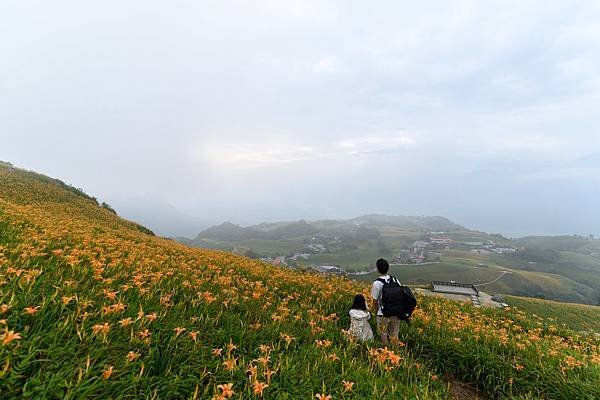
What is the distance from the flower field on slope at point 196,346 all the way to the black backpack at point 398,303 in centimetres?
80

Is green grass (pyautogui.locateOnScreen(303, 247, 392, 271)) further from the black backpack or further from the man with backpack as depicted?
the black backpack

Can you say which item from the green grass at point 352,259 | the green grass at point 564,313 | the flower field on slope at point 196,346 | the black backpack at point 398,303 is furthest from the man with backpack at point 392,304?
the green grass at point 352,259

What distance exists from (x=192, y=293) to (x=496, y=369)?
6.64 m

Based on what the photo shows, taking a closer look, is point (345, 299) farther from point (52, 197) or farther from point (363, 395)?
point (52, 197)

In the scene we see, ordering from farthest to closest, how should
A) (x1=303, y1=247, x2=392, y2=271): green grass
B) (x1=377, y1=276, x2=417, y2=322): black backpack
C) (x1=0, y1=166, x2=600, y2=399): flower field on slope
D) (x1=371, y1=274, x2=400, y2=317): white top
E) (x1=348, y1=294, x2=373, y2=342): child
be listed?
(x1=303, y1=247, x2=392, y2=271): green grass → (x1=371, y1=274, x2=400, y2=317): white top → (x1=377, y1=276, x2=417, y2=322): black backpack → (x1=348, y1=294, x2=373, y2=342): child → (x1=0, y1=166, x2=600, y2=399): flower field on slope

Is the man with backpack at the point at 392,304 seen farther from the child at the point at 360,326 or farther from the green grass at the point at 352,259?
the green grass at the point at 352,259

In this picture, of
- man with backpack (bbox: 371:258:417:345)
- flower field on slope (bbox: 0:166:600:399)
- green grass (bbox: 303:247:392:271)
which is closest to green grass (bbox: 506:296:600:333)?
flower field on slope (bbox: 0:166:600:399)

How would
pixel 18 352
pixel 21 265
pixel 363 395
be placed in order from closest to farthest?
pixel 18 352 → pixel 363 395 → pixel 21 265

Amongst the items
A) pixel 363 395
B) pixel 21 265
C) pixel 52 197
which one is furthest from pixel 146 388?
pixel 52 197

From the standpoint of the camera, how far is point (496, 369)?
5668 millimetres

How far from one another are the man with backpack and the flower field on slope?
495mm

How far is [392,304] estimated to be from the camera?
611cm

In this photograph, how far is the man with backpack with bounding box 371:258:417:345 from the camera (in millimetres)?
6070

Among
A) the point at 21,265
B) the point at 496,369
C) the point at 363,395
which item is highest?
the point at 21,265
